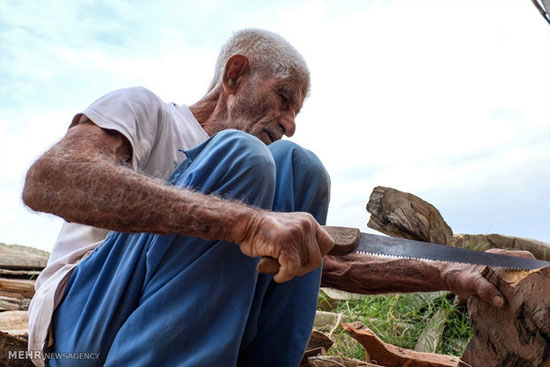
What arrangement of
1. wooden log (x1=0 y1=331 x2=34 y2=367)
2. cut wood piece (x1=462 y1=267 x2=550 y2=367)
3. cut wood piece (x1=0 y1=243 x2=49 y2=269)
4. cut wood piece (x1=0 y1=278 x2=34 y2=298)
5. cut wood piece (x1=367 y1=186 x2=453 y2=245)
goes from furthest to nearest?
cut wood piece (x1=0 y1=243 x2=49 y2=269), cut wood piece (x1=0 y1=278 x2=34 y2=298), cut wood piece (x1=367 y1=186 x2=453 y2=245), cut wood piece (x1=462 y1=267 x2=550 y2=367), wooden log (x1=0 y1=331 x2=34 y2=367)

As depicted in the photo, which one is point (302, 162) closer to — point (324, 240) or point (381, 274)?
point (324, 240)

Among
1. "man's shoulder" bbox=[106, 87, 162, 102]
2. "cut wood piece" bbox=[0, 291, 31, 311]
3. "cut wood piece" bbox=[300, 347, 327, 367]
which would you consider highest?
"man's shoulder" bbox=[106, 87, 162, 102]

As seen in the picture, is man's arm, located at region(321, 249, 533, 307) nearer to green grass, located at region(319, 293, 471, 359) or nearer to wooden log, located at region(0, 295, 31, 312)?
green grass, located at region(319, 293, 471, 359)

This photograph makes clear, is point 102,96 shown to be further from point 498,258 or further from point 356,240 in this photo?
point 498,258

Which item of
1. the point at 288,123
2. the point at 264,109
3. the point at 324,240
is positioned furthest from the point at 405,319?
the point at 324,240

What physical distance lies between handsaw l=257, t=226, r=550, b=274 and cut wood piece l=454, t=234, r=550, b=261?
81.5 inches

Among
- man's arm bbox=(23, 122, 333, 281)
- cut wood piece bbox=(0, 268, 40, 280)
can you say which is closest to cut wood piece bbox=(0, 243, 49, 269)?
cut wood piece bbox=(0, 268, 40, 280)

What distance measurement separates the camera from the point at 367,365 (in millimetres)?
2695

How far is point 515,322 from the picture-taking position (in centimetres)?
235

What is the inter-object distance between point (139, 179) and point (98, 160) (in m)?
0.17

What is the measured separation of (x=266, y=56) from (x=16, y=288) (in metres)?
2.99

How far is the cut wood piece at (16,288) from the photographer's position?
4.25m

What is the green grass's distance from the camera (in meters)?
4.18

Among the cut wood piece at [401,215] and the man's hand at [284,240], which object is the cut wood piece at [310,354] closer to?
the man's hand at [284,240]
